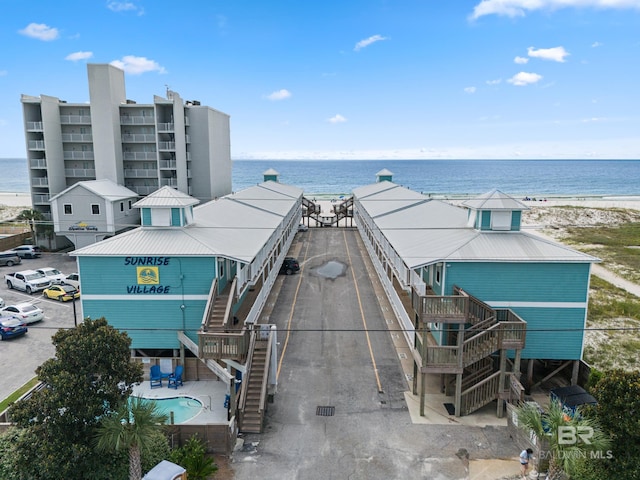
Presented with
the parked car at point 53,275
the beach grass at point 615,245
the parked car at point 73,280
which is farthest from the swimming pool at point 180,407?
the beach grass at point 615,245

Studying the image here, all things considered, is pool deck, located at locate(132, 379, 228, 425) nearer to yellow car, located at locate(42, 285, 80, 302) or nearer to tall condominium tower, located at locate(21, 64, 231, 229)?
yellow car, located at locate(42, 285, 80, 302)

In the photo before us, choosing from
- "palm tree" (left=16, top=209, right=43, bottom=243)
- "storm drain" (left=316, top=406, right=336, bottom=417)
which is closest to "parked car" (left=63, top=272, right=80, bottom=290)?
"palm tree" (left=16, top=209, right=43, bottom=243)

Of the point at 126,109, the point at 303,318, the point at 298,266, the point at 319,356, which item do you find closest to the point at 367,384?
the point at 319,356

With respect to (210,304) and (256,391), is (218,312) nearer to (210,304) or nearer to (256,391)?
(210,304)

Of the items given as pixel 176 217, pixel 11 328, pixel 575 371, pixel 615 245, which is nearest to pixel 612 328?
pixel 575 371

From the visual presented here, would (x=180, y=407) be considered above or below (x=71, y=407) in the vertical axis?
below

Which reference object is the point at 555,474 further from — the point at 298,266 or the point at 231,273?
the point at 298,266

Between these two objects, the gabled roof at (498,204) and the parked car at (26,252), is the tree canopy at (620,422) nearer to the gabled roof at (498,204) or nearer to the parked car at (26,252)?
the gabled roof at (498,204)
